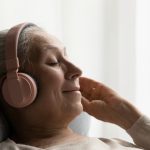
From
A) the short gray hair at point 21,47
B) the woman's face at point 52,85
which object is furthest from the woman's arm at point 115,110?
the short gray hair at point 21,47

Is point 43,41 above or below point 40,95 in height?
above

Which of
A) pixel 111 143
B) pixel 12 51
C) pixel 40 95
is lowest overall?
pixel 111 143

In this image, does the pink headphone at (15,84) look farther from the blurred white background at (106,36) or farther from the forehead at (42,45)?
the blurred white background at (106,36)

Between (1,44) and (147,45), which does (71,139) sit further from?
(147,45)

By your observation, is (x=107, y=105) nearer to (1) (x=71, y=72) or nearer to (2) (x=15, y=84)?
(1) (x=71, y=72)

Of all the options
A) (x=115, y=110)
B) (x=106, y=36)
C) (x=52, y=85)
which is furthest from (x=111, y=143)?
(x=106, y=36)

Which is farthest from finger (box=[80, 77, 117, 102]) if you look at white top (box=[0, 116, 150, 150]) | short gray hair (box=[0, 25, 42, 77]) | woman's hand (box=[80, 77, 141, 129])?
short gray hair (box=[0, 25, 42, 77])

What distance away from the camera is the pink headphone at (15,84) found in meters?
1.08

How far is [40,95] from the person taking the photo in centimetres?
114

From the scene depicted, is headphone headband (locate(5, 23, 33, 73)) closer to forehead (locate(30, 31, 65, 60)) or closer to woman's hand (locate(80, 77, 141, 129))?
forehead (locate(30, 31, 65, 60))

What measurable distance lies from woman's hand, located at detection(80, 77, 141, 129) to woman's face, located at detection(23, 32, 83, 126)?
21 centimetres

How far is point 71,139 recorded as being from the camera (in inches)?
46.4

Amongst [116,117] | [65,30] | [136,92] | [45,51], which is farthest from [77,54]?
[45,51]

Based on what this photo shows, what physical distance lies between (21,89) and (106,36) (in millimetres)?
890
